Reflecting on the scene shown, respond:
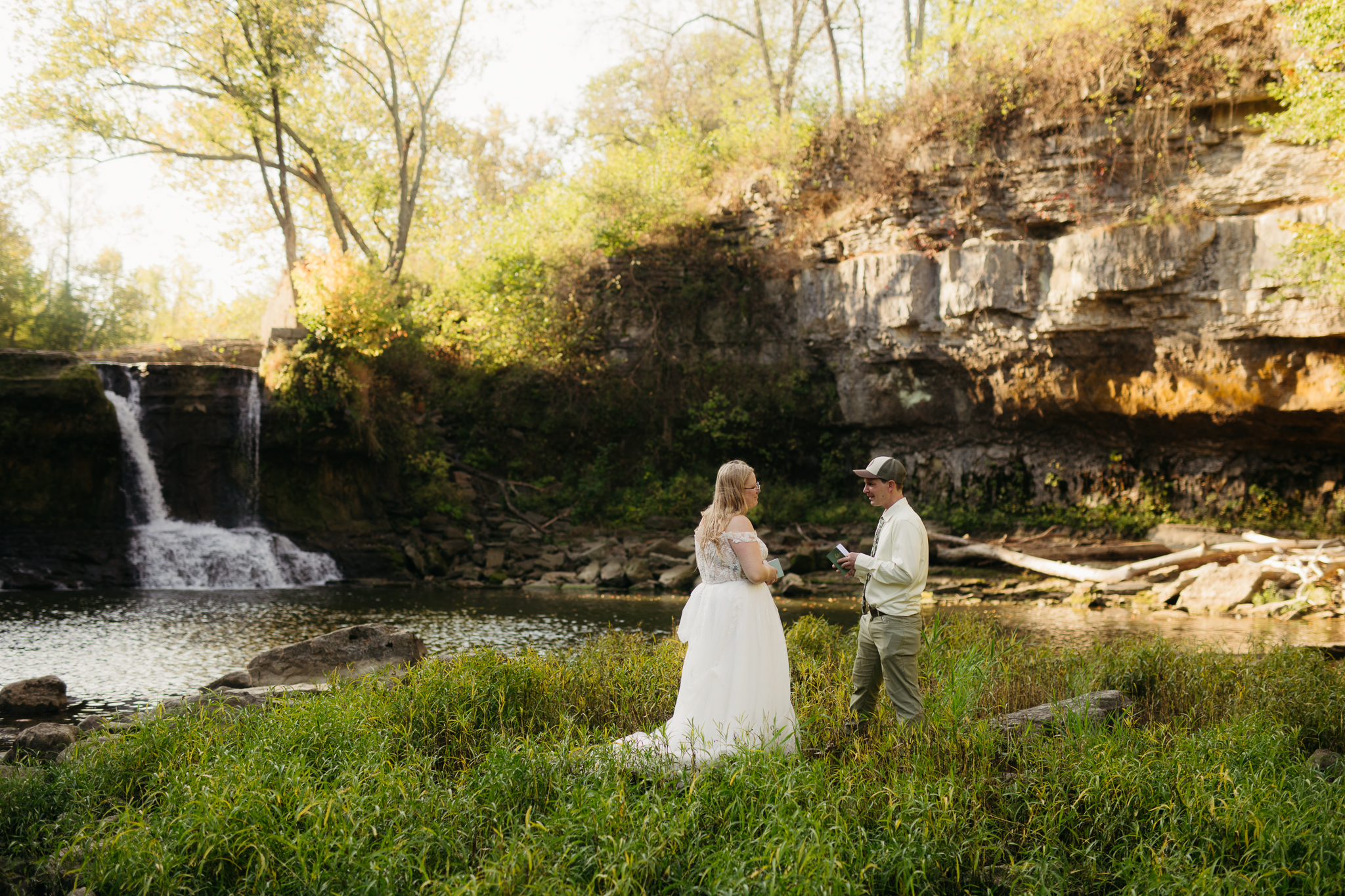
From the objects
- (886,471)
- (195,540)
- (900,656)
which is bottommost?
(195,540)

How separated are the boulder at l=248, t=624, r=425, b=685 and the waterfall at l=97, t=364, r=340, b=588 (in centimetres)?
946

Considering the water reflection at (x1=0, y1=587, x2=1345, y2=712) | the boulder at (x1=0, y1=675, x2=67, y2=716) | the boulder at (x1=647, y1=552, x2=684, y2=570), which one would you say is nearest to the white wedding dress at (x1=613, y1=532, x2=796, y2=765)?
the water reflection at (x1=0, y1=587, x2=1345, y2=712)

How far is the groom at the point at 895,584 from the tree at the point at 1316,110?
501 inches

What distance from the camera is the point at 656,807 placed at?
13.6 ft

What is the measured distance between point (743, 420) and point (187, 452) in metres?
13.9

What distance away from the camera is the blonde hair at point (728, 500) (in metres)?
5.36

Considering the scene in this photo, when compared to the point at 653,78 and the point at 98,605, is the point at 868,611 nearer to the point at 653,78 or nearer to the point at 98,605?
the point at 98,605

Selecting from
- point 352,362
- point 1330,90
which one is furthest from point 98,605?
point 1330,90

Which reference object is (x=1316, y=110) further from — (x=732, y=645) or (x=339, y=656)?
(x=339, y=656)

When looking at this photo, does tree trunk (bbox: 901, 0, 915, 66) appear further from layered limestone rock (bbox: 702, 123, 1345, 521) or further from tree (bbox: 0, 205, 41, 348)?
tree (bbox: 0, 205, 41, 348)

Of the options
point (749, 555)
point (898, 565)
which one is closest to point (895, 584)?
point (898, 565)

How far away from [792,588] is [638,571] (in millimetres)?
3453

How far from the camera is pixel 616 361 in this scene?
2453 cm

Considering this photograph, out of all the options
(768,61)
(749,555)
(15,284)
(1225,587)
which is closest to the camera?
(749,555)
